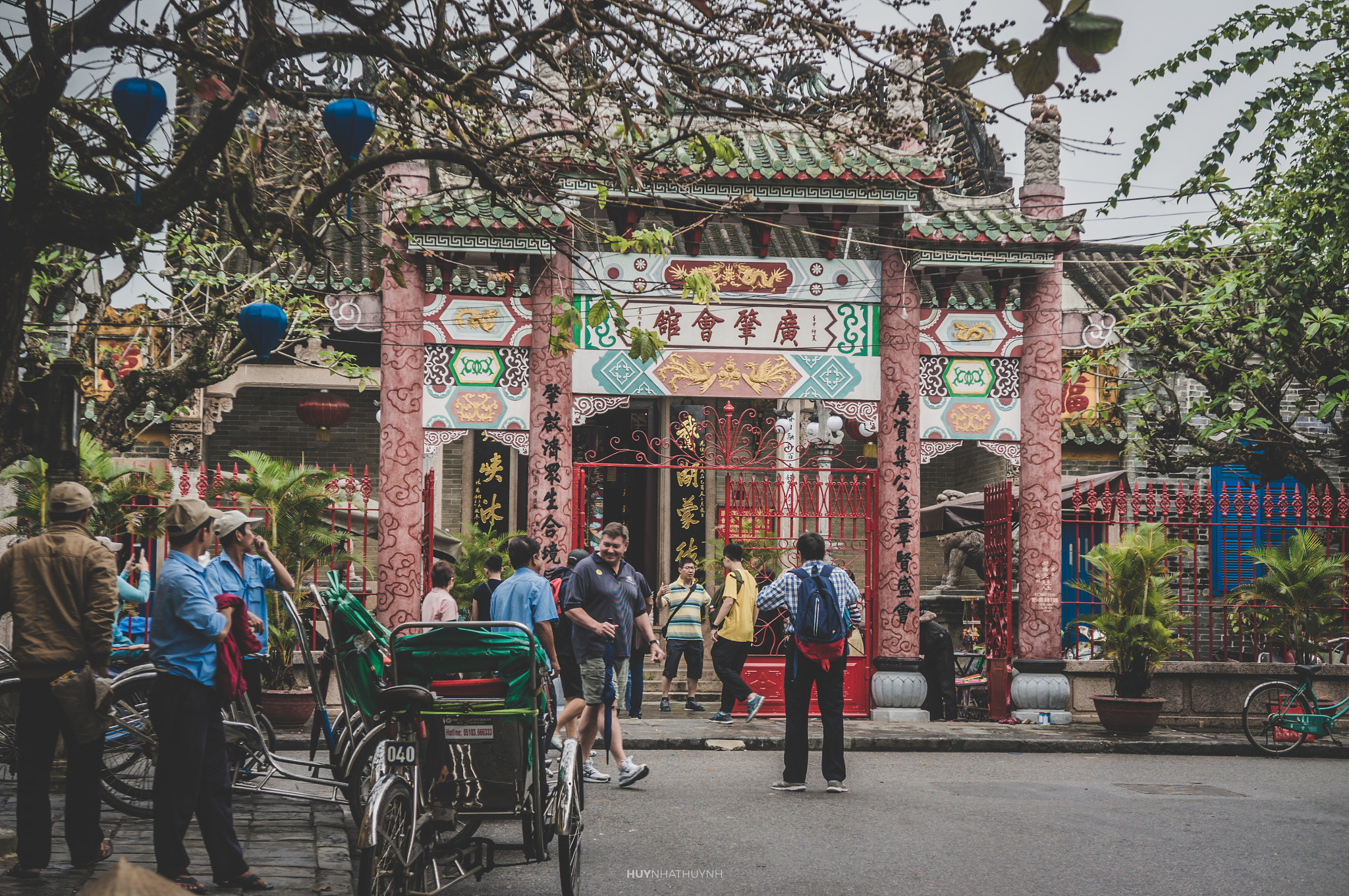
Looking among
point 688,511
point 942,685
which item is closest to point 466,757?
point 942,685

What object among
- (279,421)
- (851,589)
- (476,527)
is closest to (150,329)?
(279,421)

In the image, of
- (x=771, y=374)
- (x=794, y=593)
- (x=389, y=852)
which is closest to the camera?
(x=389, y=852)

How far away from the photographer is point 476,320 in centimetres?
1402

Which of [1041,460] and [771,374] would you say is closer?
[771,374]

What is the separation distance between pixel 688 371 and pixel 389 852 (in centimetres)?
959

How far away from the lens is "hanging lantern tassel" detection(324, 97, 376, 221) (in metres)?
6.94

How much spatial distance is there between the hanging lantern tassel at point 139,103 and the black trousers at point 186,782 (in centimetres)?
250

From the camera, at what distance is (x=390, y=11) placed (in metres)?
6.54

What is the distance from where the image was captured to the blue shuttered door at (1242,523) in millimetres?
14117

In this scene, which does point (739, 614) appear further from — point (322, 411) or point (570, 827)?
point (570, 827)

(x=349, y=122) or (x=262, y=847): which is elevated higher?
(x=349, y=122)

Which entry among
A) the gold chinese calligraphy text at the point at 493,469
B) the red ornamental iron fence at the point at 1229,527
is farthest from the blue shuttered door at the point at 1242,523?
the gold chinese calligraphy text at the point at 493,469

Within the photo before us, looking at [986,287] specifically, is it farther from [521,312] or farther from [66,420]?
[66,420]

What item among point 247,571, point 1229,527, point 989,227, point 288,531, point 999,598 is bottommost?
point 999,598
